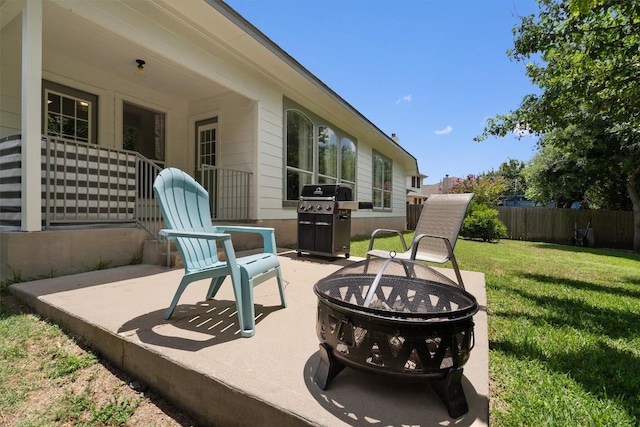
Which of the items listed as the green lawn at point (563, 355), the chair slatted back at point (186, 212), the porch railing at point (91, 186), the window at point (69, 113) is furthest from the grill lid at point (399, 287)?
the window at point (69, 113)

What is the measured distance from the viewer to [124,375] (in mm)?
1799

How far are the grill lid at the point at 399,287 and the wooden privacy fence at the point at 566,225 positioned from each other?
46.5 feet

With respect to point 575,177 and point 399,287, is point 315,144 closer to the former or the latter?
point 399,287

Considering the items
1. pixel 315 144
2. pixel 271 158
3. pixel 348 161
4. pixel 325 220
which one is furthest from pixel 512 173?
pixel 325 220

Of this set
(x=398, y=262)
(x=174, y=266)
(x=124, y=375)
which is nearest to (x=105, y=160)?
(x=174, y=266)

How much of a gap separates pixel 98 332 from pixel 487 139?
6.09 meters

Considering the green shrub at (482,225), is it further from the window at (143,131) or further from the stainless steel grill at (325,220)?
the window at (143,131)

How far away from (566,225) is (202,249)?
50.8 ft

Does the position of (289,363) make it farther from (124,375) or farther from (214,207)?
(214,207)

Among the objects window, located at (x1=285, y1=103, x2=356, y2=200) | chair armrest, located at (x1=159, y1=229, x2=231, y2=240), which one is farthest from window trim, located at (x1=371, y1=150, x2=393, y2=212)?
chair armrest, located at (x1=159, y1=229, x2=231, y2=240)

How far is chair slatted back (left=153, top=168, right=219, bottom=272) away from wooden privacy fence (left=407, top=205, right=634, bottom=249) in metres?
14.3

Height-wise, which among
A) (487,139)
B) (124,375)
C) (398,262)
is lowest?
(124,375)

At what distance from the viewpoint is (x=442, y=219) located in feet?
10.2

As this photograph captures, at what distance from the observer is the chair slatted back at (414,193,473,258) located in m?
2.88
